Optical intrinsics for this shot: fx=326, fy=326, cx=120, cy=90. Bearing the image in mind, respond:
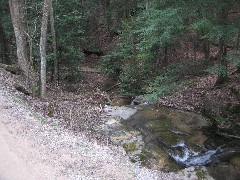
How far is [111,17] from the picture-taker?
35.3 meters

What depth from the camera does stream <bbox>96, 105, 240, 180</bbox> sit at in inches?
478

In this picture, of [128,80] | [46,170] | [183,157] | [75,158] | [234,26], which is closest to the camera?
[46,170]

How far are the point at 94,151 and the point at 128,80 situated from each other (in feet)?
32.9

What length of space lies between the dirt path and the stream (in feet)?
3.41

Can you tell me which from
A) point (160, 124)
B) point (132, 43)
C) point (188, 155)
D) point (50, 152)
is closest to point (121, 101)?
point (132, 43)

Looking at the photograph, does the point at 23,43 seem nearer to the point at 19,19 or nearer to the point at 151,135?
the point at 19,19

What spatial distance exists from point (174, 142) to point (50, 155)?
572cm

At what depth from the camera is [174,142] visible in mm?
13461

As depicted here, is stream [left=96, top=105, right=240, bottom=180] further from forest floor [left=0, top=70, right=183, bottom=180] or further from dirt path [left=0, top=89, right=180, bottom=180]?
dirt path [left=0, top=89, right=180, bottom=180]

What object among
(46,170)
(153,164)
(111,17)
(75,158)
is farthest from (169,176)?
(111,17)

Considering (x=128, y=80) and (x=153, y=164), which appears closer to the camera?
(x=153, y=164)

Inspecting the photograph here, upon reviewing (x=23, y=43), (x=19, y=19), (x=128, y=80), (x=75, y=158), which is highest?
(x=19, y=19)

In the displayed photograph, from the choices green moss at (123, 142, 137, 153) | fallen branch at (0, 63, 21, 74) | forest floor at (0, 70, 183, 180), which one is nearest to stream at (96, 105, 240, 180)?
green moss at (123, 142, 137, 153)

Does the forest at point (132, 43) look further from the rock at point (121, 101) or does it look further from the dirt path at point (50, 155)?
the dirt path at point (50, 155)
